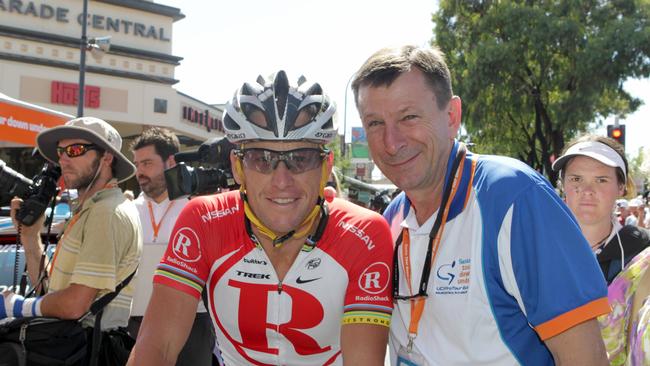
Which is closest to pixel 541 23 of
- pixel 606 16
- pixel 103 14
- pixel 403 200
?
pixel 606 16

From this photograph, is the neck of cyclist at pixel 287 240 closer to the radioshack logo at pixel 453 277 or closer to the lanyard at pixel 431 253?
the lanyard at pixel 431 253

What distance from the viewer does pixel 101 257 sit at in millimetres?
3756

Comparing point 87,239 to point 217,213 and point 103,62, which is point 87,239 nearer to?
point 217,213

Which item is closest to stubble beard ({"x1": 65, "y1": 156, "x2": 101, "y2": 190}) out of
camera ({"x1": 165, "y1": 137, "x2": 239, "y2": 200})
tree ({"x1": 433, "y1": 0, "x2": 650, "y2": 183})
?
camera ({"x1": 165, "y1": 137, "x2": 239, "y2": 200})

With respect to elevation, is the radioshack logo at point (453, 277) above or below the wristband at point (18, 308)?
above

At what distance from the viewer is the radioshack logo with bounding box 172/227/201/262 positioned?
2.53m

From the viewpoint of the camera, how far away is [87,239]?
3.80m

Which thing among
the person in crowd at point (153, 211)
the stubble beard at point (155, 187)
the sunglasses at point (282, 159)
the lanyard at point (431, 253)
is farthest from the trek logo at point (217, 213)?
the stubble beard at point (155, 187)

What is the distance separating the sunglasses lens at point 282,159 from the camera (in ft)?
8.71

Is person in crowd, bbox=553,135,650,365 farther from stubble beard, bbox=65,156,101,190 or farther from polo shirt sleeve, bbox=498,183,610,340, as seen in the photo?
stubble beard, bbox=65,156,101,190

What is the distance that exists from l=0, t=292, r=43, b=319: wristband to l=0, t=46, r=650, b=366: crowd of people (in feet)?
5.14

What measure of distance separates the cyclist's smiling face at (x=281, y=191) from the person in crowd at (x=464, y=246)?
33 centimetres

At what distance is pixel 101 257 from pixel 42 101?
2411 cm

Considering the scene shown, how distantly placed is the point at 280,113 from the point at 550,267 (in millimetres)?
1285
